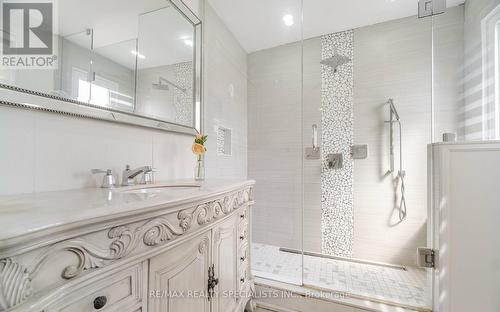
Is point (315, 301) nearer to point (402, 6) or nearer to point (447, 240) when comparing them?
point (447, 240)

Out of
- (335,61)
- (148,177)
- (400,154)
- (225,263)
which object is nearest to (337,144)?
(400,154)

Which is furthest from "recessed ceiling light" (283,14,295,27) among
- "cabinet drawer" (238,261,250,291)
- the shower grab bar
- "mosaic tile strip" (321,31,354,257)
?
"cabinet drawer" (238,261,250,291)

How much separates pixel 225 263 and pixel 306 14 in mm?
2204

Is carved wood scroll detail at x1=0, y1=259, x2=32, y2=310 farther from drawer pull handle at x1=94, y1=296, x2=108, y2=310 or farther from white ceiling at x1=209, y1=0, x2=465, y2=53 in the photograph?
white ceiling at x1=209, y1=0, x2=465, y2=53

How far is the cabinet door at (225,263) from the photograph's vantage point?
932 millimetres

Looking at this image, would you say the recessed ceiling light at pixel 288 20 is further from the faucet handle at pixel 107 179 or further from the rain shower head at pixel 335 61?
the faucet handle at pixel 107 179

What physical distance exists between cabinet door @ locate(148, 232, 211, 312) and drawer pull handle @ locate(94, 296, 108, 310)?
0.40 ft

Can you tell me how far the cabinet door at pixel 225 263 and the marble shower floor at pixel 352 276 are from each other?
802 millimetres

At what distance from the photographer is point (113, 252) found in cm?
48

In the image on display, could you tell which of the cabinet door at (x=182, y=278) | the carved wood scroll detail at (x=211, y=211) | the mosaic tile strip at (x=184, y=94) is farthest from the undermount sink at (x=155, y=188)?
the mosaic tile strip at (x=184, y=94)

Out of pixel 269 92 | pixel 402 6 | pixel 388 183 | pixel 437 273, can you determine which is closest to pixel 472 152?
pixel 437 273

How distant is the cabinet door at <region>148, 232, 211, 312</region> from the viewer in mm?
604

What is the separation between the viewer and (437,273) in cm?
130

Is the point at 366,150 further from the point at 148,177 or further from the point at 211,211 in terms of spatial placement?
the point at 148,177
